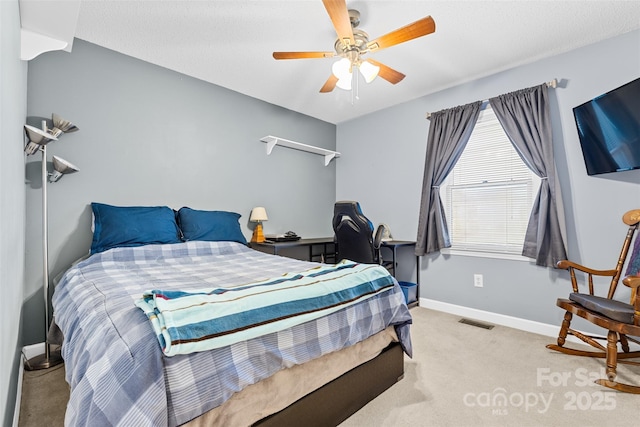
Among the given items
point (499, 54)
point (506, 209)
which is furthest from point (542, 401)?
point (499, 54)

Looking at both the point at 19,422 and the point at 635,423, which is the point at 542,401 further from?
the point at 19,422

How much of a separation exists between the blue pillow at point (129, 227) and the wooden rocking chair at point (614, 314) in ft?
10.4

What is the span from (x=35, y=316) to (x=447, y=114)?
423cm

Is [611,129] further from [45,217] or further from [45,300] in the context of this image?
[45,300]

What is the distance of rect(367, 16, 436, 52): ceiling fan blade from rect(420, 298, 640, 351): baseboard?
8.75 feet

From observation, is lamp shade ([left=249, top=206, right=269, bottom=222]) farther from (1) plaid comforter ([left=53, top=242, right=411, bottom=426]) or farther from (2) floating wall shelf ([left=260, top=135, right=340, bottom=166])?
(1) plaid comforter ([left=53, top=242, right=411, bottom=426])

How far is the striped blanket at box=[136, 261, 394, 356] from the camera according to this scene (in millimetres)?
967

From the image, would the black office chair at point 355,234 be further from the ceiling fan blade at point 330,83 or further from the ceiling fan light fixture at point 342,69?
the ceiling fan light fixture at point 342,69

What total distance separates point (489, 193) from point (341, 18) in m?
2.38

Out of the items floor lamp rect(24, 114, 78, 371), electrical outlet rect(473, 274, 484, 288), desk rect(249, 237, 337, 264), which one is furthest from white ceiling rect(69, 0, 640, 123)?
electrical outlet rect(473, 274, 484, 288)

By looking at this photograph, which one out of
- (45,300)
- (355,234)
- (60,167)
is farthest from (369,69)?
(45,300)

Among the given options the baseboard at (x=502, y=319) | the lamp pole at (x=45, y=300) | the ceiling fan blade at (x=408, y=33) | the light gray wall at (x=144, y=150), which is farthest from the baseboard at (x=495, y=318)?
the lamp pole at (x=45, y=300)

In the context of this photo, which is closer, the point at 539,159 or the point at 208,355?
the point at 208,355

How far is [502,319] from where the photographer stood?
3014mm
